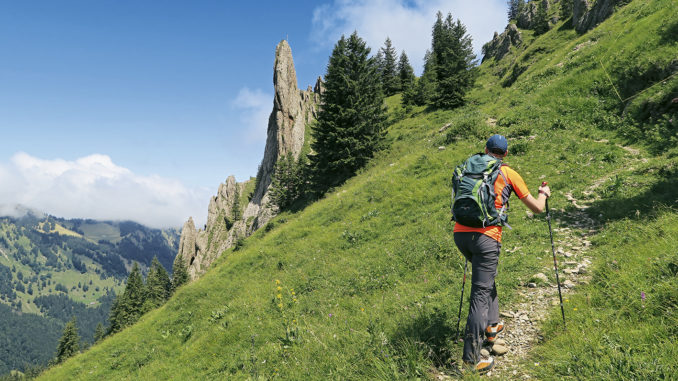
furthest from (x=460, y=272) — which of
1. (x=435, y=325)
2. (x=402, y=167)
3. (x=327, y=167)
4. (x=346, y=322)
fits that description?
(x=327, y=167)

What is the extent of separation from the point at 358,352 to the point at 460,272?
431 cm

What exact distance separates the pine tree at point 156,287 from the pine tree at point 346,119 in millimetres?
52797

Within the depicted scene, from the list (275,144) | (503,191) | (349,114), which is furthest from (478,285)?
(275,144)

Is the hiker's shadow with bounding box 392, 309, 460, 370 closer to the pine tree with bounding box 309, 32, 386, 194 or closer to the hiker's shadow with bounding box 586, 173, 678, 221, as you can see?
the hiker's shadow with bounding box 586, 173, 678, 221

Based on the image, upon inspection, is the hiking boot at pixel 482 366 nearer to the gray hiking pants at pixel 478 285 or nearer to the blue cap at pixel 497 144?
the gray hiking pants at pixel 478 285

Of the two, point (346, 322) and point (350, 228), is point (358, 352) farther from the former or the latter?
point (350, 228)

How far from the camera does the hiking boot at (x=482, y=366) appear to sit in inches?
168

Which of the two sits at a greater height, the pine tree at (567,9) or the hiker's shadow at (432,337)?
the pine tree at (567,9)

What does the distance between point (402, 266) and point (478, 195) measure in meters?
5.86

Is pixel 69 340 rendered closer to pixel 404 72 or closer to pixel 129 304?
pixel 129 304

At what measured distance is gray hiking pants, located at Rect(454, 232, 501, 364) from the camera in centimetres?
439

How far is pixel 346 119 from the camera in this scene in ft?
94.6

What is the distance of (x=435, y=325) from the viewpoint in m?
5.56

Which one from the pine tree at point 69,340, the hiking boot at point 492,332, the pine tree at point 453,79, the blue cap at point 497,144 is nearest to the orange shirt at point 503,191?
the blue cap at point 497,144
